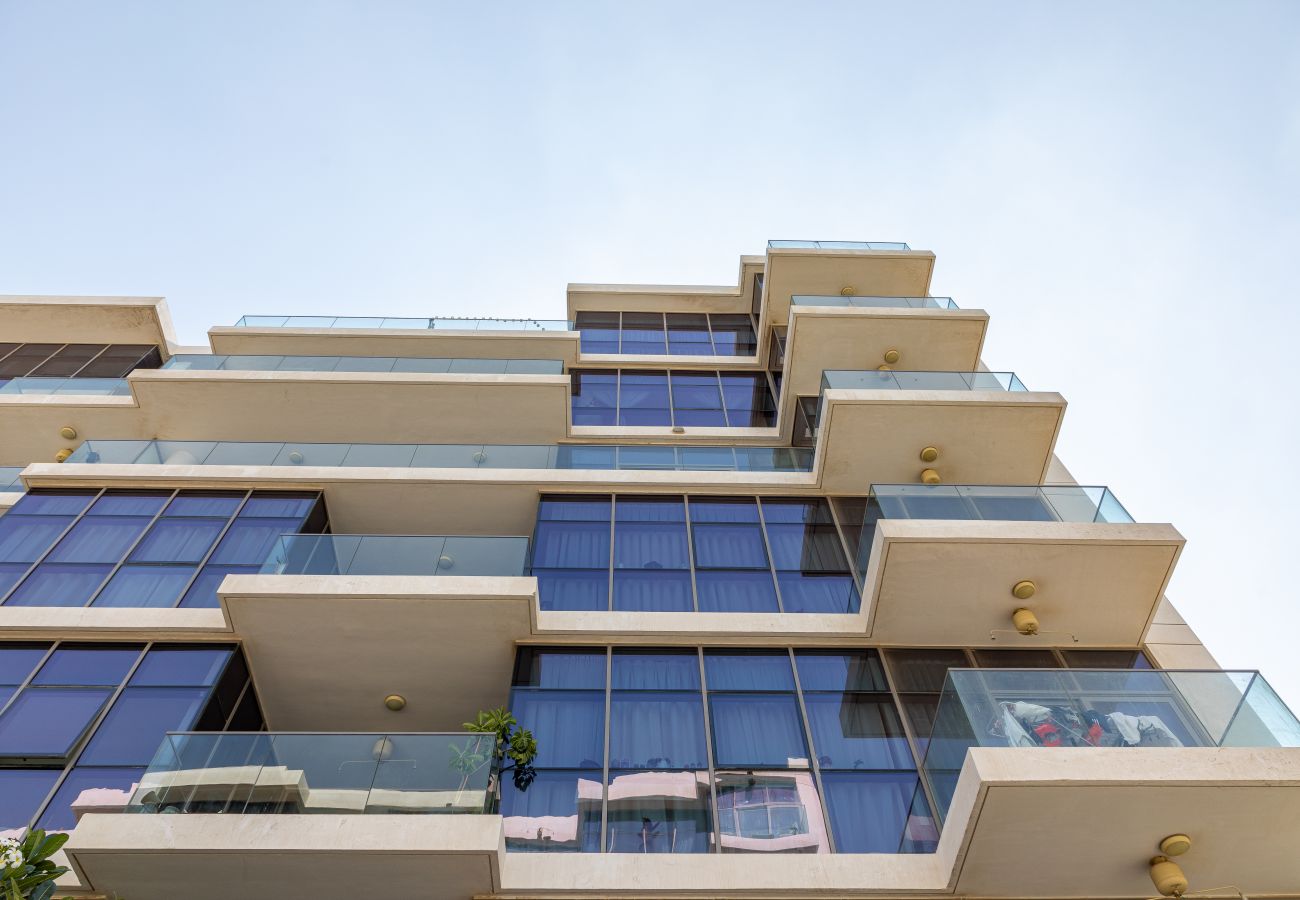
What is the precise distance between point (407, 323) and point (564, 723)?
48.6 ft

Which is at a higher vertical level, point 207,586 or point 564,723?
point 207,586

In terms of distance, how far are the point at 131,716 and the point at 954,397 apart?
13.0 m

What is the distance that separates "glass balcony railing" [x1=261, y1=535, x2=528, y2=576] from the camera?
456 inches

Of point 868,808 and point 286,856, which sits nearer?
point 286,856

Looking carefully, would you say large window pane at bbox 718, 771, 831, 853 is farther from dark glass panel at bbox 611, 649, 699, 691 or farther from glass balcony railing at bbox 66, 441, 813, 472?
glass balcony railing at bbox 66, 441, 813, 472

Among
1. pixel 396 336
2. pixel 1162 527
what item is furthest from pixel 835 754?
pixel 396 336

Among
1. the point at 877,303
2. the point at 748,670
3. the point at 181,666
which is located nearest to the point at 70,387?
the point at 181,666

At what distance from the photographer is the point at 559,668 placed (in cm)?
1134

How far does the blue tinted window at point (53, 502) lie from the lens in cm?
1441

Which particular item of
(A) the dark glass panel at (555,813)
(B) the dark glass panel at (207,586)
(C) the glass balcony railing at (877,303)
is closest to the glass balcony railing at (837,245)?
(C) the glass balcony railing at (877,303)

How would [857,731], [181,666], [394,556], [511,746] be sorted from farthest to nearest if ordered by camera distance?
[394,556] → [181,666] → [857,731] → [511,746]

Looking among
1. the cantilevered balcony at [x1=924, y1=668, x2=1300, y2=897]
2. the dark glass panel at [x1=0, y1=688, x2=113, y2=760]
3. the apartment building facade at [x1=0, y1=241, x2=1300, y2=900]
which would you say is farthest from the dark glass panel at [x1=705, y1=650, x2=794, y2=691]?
the dark glass panel at [x1=0, y1=688, x2=113, y2=760]

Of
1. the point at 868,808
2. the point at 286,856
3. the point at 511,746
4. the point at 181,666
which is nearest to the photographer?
the point at 286,856

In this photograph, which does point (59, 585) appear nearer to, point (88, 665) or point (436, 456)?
point (88, 665)
